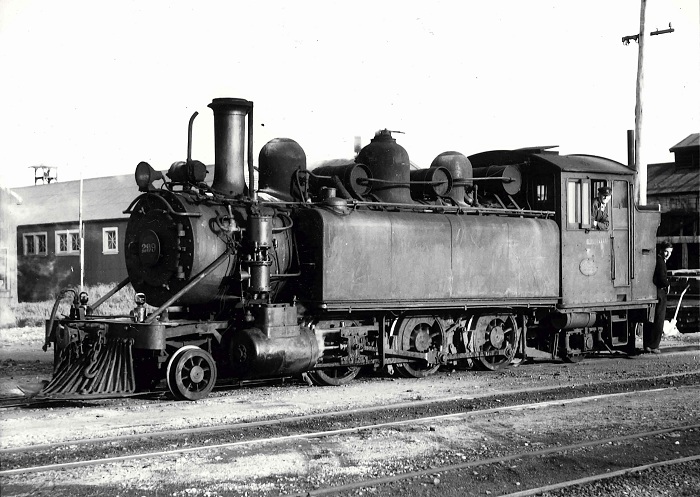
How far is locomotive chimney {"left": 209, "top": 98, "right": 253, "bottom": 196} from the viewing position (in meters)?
10.3

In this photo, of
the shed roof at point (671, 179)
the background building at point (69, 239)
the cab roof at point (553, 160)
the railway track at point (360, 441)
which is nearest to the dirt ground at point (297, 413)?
the railway track at point (360, 441)

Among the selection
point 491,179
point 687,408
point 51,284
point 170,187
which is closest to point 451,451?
point 687,408

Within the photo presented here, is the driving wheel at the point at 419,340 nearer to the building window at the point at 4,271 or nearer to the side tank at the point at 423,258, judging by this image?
the side tank at the point at 423,258

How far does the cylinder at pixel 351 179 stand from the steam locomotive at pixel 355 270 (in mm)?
31

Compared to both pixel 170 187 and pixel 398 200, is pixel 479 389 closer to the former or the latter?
pixel 398 200

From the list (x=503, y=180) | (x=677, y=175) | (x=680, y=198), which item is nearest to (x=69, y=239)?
(x=680, y=198)

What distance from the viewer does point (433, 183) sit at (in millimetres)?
11953

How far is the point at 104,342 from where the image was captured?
9.32 m

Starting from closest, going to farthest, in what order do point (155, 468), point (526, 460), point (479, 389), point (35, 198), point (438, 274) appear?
point (155, 468) < point (526, 460) < point (479, 389) < point (438, 274) < point (35, 198)

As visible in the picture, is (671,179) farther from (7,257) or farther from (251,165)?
(251,165)

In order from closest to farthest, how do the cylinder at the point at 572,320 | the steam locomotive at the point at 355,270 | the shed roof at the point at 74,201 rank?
the steam locomotive at the point at 355,270 → the cylinder at the point at 572,320 → the shed roof at the point at 74,201

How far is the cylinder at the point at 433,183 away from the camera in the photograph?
12.0 metres

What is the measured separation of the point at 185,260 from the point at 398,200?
10.7 ft

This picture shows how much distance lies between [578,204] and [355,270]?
14.6ft
